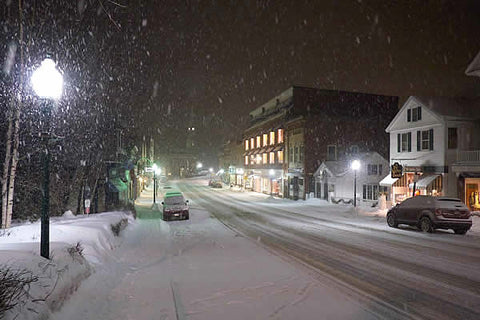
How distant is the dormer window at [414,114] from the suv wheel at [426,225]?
41.9 feet

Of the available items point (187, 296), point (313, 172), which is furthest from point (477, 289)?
point (313, 172)

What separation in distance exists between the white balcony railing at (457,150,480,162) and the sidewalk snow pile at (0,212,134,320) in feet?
75.4

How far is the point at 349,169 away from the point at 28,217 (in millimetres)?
27915

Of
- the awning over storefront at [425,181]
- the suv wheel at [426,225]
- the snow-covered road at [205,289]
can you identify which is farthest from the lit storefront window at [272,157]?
the snow-covered road at [205,289]

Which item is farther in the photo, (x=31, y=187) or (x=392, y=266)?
(x=31, y=187)

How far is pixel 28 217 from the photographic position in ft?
→ 65.6

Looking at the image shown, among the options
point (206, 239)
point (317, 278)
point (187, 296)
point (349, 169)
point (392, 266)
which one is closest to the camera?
point (187, 296)

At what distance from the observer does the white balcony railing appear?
78.2ft

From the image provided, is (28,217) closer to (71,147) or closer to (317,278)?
(71,147)

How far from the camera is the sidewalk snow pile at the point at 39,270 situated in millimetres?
5188

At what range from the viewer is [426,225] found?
57.9ft

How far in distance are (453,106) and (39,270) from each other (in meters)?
28.2

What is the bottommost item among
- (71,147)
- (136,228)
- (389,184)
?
(136,228)

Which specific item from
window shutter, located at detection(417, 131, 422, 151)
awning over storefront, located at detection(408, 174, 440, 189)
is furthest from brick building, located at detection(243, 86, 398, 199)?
awning over storefront, located at detection(408, 174, 440, 189)
